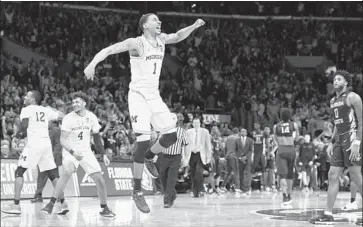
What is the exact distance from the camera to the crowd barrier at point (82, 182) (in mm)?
17094

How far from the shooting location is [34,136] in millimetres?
13703

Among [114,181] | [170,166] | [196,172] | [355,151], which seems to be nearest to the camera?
[355,151]

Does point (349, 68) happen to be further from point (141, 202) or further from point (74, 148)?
Answer: point (141, 202)

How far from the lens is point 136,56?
28.9 feet

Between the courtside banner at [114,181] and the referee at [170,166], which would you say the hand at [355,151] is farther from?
the courtside banner at [114,181]

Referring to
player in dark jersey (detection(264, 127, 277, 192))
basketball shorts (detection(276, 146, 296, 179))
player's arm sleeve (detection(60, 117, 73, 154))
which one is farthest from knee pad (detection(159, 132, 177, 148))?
player in dark jersey (detection(264, 127, 277, 192))

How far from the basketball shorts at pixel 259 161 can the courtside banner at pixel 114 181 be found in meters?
4.04

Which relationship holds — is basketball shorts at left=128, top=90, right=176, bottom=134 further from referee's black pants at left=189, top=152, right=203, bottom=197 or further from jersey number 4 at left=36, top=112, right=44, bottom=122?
referee's black pants at left=189, top=152, right=203, bottom=197

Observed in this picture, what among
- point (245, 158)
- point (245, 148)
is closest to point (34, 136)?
point (245, 148)

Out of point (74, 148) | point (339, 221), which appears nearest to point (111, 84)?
point (74, 148)

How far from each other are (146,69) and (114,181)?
11179mm

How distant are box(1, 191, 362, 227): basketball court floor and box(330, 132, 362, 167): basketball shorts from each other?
1013 mm

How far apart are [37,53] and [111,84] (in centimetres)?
392

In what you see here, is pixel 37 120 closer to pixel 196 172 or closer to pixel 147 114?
pixel 147 114
